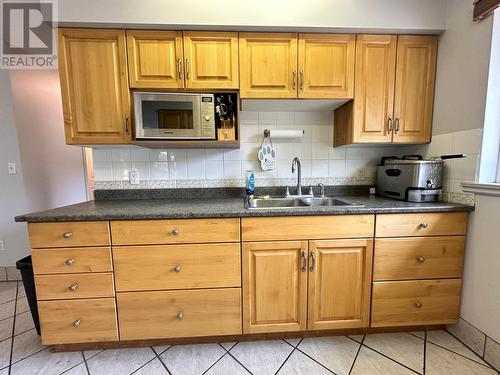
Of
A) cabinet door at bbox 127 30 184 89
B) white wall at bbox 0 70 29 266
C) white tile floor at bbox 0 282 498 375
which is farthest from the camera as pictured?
white wall at bbox 0 70 29 266

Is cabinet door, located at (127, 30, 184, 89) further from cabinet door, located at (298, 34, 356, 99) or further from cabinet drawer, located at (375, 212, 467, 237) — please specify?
cabinet drawer, located at (375, 212, 467, 237)

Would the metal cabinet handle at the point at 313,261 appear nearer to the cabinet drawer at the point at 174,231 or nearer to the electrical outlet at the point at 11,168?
the cabinet drawer at the point at 174,231

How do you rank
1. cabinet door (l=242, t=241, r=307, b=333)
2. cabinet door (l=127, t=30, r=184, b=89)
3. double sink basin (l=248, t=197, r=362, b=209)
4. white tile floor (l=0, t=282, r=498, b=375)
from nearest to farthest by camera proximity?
white tile floor (l=0, t=282, r=498, b=375)
cabinet door (l=242, t=241, r=307, b=333)
cabinet door (l=127, t=30, r=184, b=89)
double sink basin (l=248, t=197, r=362, b=209)

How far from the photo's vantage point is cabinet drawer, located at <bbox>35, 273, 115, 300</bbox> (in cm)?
128

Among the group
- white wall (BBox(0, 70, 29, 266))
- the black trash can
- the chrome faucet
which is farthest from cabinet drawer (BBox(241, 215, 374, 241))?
white wall (BBox(0, 70, 29, 266))

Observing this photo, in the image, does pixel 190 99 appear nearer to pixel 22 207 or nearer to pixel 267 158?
pixel 267 158

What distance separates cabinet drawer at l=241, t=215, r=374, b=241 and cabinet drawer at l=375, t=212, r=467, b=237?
0.29 feet

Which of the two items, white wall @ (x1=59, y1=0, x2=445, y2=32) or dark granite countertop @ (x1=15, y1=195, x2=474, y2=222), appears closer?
dark granite countertop @ (x1=15, y1=195, x2=474, y2=222)

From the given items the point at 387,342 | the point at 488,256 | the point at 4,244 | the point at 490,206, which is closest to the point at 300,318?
the point at 387,342

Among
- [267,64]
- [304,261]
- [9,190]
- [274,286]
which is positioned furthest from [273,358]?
[9,190]

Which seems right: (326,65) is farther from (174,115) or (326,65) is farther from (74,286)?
(74,286)

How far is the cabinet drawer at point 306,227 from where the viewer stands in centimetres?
133

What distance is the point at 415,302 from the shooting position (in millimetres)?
1436

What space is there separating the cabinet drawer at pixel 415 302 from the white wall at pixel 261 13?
1.71 m
